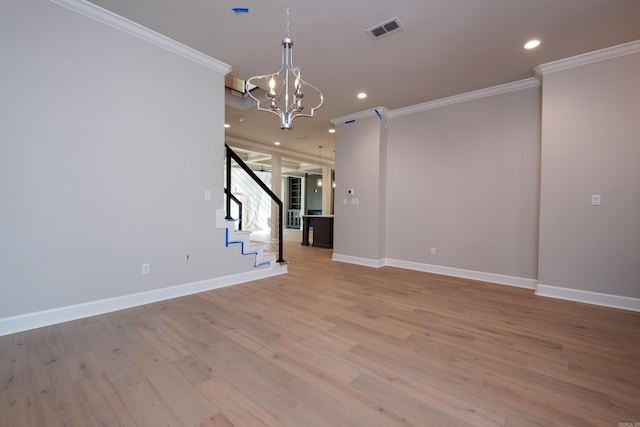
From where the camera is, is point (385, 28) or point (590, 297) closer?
point (385, 28)

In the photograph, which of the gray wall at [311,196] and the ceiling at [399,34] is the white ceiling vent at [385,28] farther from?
the gray wall at [311,196]

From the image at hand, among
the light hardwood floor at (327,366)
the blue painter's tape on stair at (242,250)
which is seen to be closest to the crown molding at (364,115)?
the blue painter's tape on stair at (242,250)

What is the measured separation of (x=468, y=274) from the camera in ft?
14.2

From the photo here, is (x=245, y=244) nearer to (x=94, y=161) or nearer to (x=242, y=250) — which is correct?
(x=242, y=250)

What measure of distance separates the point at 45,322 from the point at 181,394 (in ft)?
5.99

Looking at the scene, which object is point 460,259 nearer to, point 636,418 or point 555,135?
point 555,135

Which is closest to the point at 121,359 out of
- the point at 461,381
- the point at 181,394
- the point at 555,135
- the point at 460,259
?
the point at 181,394

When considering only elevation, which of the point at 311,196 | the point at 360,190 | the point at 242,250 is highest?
the point at 311,196

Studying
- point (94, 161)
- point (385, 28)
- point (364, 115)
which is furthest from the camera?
point (364, 115)

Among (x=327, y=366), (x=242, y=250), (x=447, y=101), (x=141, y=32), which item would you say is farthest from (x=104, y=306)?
(x=447, y=101)

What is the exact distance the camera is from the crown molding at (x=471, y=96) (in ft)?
12.5

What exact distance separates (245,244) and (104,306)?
171 centimetres

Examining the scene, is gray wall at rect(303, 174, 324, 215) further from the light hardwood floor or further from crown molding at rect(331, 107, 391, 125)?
the light hardwood floor

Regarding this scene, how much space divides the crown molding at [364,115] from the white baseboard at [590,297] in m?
3.62
